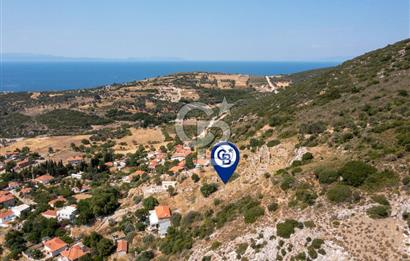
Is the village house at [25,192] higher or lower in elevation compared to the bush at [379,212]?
lower

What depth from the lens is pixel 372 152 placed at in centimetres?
2248

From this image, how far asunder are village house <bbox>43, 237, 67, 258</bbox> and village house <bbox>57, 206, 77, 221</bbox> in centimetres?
459

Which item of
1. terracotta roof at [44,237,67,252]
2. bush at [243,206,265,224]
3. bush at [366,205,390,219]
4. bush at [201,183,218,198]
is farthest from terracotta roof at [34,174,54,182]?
bush at [366,205,390,219]

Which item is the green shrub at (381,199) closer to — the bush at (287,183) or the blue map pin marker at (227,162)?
the bush at (287,183)

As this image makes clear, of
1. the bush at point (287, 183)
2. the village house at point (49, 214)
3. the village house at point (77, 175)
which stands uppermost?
the bush at point (287, 183)

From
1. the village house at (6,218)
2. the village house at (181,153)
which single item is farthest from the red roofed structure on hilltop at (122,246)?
the village house at (6,218)

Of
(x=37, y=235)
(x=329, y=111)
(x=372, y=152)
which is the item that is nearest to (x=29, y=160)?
(x=37, y=235)

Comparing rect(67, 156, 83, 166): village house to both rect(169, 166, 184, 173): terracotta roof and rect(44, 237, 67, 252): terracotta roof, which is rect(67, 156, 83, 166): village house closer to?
rect(169, 166, 184, 173): terracotta roof

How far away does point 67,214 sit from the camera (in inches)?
1515

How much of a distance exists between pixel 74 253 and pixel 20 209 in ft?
62.5

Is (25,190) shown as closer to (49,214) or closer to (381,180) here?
(49,214)

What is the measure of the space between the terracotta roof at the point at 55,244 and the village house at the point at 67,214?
14.6 ft

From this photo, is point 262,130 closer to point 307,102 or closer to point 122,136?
point 307,102

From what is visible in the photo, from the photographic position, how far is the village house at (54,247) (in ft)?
104
